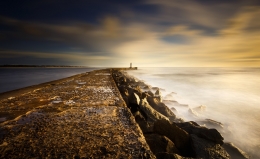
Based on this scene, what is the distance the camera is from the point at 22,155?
0.80 meters

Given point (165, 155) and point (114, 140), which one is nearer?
point (114, 140)

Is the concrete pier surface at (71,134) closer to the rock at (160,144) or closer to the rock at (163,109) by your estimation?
the rock at (160,144)

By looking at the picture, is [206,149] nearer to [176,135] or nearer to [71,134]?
[176,135]

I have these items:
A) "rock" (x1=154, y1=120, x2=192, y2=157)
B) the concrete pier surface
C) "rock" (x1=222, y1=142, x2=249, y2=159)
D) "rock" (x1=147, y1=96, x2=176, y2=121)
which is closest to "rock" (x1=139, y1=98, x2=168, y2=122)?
"rock" (x1=154, y1=120, x2=192, y2=157)

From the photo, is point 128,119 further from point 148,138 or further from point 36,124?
point 36,124

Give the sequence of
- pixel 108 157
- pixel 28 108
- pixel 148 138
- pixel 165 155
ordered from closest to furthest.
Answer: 1. pixel 108 157
2. pixel 165 155
3. pixel 28 108
4. pixel 148 138

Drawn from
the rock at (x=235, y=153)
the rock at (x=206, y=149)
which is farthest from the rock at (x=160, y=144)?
the rock at (x=235, y=153)

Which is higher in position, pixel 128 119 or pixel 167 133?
pixel 128 119

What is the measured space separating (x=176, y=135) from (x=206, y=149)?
458mm

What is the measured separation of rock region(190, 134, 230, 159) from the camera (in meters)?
1.90

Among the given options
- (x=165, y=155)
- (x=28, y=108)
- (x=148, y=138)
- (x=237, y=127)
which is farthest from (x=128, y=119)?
(x=237, y=127)

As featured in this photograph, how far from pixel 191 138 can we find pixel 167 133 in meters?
0.39

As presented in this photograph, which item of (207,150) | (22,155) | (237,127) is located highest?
(22,155)

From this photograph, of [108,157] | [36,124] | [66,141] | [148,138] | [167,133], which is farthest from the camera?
[167,133]
